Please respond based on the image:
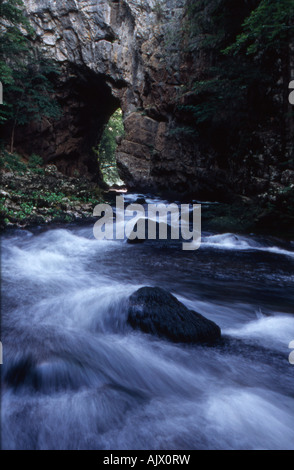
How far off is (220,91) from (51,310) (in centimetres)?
988

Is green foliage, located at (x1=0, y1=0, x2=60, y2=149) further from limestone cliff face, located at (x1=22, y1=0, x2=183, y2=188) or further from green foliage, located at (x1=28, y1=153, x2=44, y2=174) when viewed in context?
green foliage, located at (x1=28, y1=153, x2=44, y2=174)

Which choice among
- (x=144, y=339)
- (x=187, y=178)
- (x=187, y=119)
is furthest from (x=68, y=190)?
(x=144, y=339)

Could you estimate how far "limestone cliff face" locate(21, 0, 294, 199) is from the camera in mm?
13773

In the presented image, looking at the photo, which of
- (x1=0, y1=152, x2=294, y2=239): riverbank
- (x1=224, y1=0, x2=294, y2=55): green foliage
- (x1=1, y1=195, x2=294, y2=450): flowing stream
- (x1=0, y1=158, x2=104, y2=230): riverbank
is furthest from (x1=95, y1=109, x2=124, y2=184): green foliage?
(x1=1, y1=195, x2=294, y2=450): flowing stream

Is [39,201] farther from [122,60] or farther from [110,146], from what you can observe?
[110,146]

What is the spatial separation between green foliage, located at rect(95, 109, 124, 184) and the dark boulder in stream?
2476cm

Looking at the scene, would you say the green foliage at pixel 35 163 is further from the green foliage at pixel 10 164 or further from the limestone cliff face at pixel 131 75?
the limestone cliff face at pixel 131 75

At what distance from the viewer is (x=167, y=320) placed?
2615 millimetres

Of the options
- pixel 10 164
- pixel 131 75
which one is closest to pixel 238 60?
pixel 131 75

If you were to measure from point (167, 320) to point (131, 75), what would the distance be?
55.3 feet

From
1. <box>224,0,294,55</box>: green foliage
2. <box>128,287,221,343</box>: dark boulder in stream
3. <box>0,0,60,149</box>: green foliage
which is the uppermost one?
<box>0,0,60,149</box>: green foliage

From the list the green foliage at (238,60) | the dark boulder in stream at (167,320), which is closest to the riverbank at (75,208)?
the green foliage at (238,60)

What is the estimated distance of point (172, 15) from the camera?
14.2 m

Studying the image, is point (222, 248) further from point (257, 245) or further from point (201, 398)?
point (201, 398)
